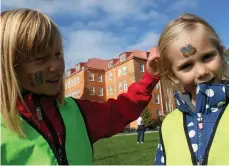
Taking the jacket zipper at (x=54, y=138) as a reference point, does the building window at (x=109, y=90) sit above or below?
above

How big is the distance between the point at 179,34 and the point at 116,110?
0.71 metres

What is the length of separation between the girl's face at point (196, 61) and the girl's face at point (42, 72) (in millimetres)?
795

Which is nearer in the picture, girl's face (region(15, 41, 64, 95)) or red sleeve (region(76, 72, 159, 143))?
girl's face (region(15, 41, 64, 95))

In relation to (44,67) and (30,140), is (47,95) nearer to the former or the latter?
(44,67)

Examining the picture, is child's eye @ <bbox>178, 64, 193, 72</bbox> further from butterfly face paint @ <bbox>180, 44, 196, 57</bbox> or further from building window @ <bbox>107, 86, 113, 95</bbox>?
building window @ <bbox>107, 86, 113, 95</bbox>

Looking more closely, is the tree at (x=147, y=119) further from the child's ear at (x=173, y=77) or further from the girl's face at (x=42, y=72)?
the girl's face at (x=42, y=72)

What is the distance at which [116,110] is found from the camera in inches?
89.4

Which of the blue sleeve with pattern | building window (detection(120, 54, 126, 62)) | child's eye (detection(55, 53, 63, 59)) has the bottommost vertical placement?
the blue sleeve with pattern

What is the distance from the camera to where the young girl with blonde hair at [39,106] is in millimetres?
1860

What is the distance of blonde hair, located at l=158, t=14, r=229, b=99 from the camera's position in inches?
80.6

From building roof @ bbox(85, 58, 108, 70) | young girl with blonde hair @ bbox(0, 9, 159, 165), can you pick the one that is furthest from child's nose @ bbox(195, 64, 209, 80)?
building roof @ bbox(85, 58, 108, 70)

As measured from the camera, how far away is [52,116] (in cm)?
205

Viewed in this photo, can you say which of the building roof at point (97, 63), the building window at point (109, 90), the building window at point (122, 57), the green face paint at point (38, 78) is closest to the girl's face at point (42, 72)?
the green face paint at point (38, 78)

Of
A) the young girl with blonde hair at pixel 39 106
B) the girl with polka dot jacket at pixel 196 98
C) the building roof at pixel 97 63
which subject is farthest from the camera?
the building roof at pixel 97 63
